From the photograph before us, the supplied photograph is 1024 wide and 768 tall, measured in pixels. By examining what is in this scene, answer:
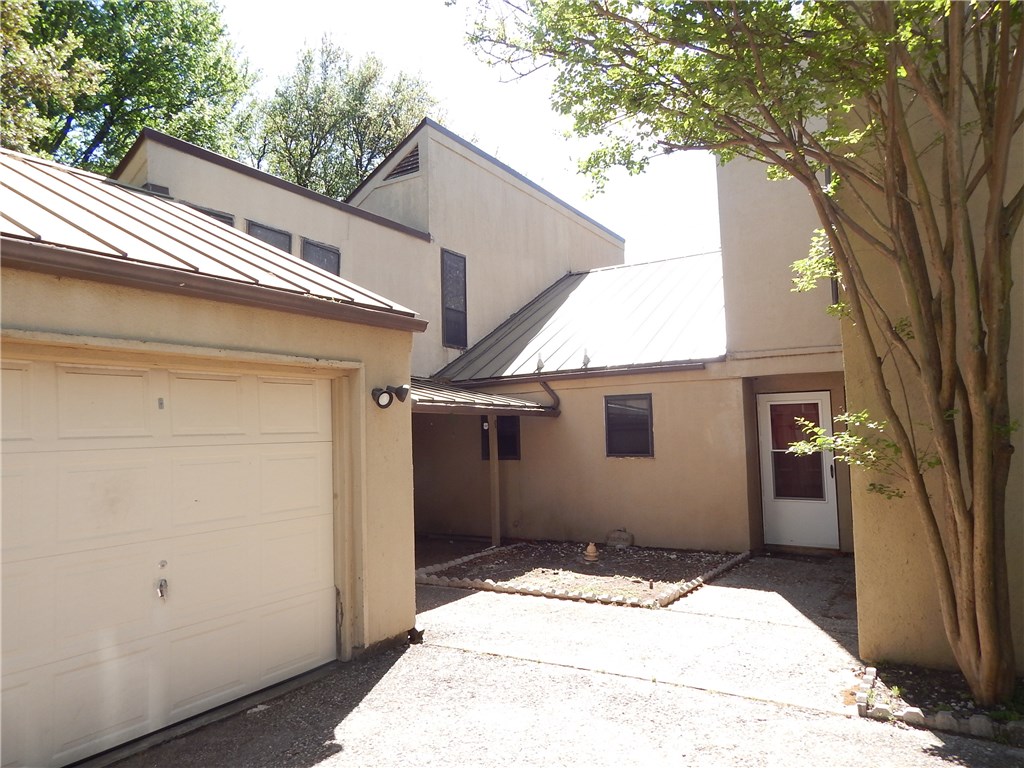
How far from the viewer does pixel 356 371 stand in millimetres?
5879

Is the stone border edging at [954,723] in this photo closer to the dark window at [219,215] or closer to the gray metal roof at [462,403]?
the gray metal roof at [462,403]

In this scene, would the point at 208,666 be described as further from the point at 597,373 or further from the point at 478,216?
the point at 478,216

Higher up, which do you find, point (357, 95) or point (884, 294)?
point (357, 95)

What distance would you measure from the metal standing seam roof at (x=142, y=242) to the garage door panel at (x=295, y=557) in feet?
5.78

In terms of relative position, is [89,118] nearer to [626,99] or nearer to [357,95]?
[357,95]

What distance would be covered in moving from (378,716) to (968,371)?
4.62 meters

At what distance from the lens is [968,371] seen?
4.48 meters

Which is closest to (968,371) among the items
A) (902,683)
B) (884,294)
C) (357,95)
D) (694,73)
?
(884,294)

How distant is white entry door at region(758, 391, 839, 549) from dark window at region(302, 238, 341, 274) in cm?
730

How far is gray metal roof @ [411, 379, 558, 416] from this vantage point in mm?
9328

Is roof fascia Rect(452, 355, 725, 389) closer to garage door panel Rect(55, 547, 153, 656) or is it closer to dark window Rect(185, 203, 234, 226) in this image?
dark window Rect(185, 203, 234, 226)

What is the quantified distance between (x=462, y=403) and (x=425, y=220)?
5.16 m

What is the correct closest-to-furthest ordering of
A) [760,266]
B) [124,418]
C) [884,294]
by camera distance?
[124,418] < [884,294] < [760,266]

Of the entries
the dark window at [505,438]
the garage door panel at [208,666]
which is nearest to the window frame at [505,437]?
the dark window at [505,438]
